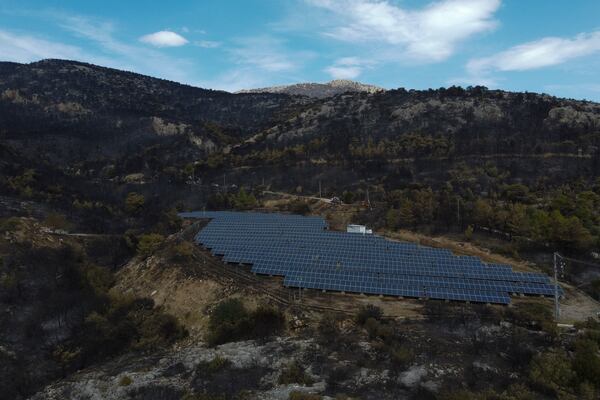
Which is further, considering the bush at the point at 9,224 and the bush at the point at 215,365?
the bush at the point at 9,224

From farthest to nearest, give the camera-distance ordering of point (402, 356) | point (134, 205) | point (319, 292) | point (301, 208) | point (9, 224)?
1. point (134, 205)
2. point (301, 208)
3. point (9, 224)
4. point (319, 292)
5. point (402, 356)

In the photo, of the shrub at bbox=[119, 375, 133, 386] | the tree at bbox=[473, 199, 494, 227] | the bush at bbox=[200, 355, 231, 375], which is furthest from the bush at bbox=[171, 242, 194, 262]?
the tree at bbox=[473, 199, 494, 227]

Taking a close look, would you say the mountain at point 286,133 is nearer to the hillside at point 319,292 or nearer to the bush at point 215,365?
the hillside at point 319,292

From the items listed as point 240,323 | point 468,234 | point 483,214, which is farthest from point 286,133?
point 240,323

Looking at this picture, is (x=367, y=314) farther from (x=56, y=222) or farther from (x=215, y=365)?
(x=56, y=222)

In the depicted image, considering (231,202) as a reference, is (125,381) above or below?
below

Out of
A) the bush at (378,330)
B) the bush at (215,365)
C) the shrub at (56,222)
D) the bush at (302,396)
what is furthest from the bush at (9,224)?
the bush at (378,330)

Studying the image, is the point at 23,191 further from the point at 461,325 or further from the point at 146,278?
the point at 461,325

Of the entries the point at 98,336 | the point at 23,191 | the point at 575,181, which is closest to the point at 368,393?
the point at 98,336
